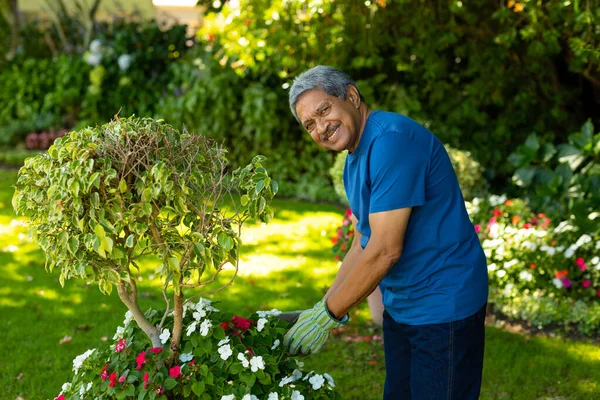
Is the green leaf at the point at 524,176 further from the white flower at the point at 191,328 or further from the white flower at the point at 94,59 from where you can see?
the white flower at the point at 94,59

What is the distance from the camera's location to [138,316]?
2545 mm

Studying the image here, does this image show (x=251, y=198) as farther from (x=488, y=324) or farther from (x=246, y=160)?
(x=246, y=160)

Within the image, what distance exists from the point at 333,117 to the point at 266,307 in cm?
304

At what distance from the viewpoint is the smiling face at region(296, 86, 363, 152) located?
2244 millimetres

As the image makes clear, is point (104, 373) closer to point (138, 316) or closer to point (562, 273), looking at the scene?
point (138, 316)

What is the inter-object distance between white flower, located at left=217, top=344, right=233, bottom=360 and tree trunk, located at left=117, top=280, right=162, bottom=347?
0.99ft

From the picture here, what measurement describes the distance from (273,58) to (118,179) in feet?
18.3

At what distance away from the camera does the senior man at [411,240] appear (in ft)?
6.89

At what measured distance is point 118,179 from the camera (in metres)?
2.26

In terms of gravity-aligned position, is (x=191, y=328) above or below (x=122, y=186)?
below

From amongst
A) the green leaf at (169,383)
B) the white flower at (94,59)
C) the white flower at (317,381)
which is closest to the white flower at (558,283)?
the white flower at (317,381)

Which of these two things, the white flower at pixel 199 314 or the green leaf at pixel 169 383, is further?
the white flower at pixel 199 314

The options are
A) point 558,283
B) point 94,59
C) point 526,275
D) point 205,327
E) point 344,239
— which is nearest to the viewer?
point 205,327

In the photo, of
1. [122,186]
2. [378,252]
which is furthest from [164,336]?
[378,252]
